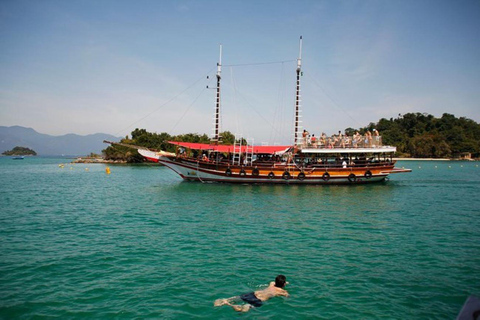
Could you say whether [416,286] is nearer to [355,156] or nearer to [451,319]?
[451,319]

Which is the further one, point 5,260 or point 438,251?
point 438,251

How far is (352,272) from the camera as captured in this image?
11.1 metres

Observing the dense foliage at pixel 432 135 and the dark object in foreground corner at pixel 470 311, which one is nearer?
the dark object in foreground corner at pixel 470 311

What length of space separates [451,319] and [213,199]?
2098 centimetres

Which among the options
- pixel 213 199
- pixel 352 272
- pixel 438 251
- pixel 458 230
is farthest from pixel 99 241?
pixel 458 230

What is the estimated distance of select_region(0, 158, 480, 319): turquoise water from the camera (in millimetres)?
8789

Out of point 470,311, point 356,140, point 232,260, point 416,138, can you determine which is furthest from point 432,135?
point 470,311

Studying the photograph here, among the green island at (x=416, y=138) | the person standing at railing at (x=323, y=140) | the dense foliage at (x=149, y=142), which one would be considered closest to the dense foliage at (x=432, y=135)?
the green island at (x=416, y=138)

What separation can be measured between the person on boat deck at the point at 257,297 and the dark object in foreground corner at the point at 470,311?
633 cm

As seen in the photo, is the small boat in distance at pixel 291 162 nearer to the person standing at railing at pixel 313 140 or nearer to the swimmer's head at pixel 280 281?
the person standing at railing at pixel 313 140

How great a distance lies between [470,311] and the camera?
3273mm

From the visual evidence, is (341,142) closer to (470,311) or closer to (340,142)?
(340,142)

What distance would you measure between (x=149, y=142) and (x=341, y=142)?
7355cm

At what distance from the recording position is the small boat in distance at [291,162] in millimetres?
38562
